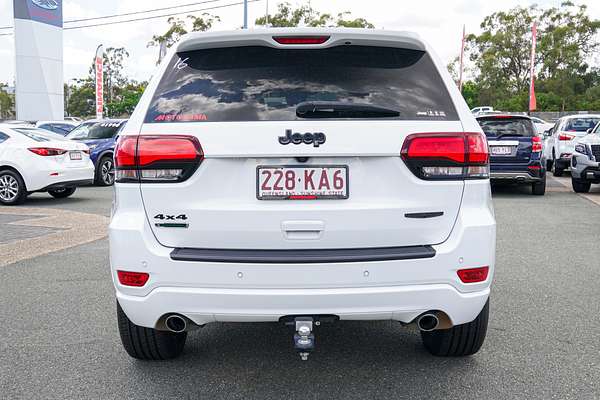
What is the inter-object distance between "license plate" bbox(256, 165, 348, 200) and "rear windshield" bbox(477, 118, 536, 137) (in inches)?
415

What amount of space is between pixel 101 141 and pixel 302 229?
44.4 ft

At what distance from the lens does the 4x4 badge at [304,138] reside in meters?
2.97

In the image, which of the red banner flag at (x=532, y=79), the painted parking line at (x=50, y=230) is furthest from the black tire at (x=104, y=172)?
the red banner flag at (x=532, y=79)

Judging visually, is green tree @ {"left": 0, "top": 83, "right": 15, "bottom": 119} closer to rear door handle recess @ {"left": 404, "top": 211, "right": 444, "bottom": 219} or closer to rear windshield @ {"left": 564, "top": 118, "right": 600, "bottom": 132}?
rear windshield @ {"left": 564, "top": 118, "right": 600, "bottom": 132}

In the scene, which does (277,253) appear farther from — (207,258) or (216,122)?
(216,122)

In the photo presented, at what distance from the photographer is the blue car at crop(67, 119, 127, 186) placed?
15414 mm

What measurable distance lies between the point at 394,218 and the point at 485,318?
0.99 meters

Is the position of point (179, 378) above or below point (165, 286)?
below

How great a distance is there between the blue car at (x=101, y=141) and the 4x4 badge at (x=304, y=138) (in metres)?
12.9

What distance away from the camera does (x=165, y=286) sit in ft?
9.95

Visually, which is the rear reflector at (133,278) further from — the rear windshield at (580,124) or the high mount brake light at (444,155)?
the rear windshield at (580,124)

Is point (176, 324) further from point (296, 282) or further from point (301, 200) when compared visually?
point (301, 200)

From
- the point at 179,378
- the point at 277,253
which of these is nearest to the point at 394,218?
the point at 277,253

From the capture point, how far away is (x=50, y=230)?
895cm
